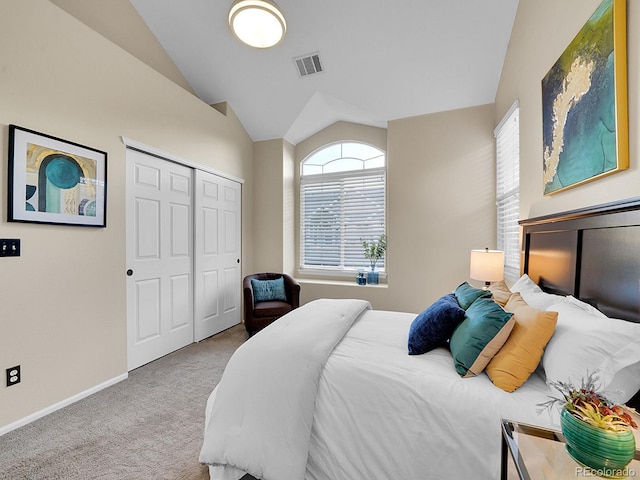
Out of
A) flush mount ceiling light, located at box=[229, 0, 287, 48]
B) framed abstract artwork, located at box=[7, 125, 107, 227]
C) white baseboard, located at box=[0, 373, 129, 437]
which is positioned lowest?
white baseboard, located at box=[0, 373, 129, 437]

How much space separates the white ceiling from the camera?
284 cm

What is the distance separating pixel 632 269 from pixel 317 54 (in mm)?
3340

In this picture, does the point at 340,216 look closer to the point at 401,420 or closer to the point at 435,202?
the point at 435,202

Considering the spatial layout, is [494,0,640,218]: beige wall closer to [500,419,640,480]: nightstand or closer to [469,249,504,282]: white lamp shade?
[469,249,504,282]: white lamp shade

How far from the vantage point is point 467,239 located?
11.5 feet

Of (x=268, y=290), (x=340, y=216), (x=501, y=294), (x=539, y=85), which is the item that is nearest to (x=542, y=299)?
(x=501, y=294)

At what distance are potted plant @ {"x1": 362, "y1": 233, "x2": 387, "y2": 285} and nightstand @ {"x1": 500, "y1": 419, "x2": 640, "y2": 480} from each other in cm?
321

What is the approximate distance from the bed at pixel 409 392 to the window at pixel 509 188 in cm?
124

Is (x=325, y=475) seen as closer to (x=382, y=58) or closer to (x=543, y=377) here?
(x=543, y=377)

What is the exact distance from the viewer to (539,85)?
7.15 feet

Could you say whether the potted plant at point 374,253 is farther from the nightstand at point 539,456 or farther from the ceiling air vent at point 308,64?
the nightstand at point 539,456

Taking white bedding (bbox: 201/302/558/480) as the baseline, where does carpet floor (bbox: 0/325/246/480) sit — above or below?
below

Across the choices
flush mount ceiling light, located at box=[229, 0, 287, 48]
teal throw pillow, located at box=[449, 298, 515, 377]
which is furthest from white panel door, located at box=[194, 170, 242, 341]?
teal throw pillow, located at box=[449, 298, 515, 377]

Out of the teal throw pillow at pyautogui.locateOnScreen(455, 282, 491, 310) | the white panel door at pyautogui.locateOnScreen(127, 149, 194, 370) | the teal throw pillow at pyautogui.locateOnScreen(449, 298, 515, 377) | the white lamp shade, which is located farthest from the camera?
the white panel door at pyautogui.locateOnScreen(127, 149, 194, 370)
